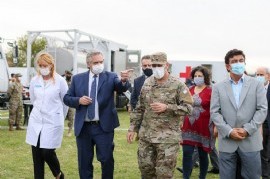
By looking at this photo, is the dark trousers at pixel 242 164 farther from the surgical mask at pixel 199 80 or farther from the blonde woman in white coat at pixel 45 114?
the blonde woman in white coat at pixel 45 114

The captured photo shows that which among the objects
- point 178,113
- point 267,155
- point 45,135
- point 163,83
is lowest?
point 267,155

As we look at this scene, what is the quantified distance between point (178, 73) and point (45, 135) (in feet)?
61.6

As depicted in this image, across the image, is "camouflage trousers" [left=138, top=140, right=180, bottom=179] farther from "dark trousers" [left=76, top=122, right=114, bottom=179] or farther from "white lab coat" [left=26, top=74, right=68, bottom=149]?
"white lab coat" [left=26, top=74, right=68, bottom=149]

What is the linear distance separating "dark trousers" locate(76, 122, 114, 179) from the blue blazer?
0.27 feet

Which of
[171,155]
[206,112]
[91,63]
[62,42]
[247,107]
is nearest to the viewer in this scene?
[247,107]

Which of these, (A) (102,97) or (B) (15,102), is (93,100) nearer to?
(A) (102,97)

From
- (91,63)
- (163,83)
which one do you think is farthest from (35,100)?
(163,83)

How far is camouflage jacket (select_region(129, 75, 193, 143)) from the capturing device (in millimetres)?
4500

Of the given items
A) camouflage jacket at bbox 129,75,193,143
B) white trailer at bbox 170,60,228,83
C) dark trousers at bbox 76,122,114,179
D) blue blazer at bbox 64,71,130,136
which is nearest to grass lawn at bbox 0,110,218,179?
dark trousers at bbox 76,122,114,179

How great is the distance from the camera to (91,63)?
16.7ft

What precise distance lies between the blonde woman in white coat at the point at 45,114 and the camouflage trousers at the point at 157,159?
1353 millimetres

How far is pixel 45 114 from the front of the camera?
17.8 feet

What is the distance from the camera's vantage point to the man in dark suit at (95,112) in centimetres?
506

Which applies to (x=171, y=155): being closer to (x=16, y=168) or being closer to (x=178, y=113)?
(x=178, y=113)
